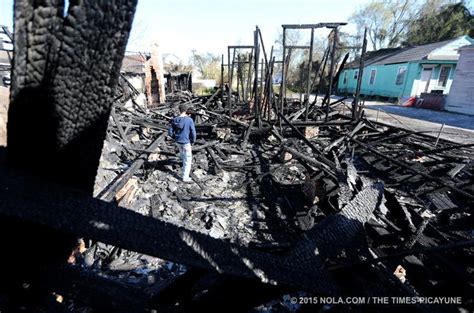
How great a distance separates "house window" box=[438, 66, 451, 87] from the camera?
2234 centimetres

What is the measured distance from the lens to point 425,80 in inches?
904

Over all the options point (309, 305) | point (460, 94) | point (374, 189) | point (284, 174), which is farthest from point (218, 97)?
point (460, 94)

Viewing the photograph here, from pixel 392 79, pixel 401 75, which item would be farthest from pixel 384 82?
pixel 401 75

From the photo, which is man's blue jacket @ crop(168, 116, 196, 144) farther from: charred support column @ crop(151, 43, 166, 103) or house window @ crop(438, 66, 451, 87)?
house window @ crop(438, 66, 451, 87)

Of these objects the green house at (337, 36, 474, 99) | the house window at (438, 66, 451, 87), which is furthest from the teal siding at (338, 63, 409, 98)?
the house window at (438, 66, 451, 87)

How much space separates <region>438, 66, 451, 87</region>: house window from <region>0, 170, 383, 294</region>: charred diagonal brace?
96.1 feet

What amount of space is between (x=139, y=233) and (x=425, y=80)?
29.3 meters

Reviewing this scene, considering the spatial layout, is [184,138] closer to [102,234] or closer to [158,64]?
[102,234]

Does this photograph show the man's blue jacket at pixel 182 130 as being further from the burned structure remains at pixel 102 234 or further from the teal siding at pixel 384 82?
the teal siding at pixel 384 82

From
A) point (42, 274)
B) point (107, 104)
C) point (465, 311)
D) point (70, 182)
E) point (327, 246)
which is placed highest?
point (107, 104)

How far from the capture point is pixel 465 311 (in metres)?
1.48

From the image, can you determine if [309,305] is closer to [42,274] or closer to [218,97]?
[42,274]

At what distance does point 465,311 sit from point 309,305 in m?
1.00

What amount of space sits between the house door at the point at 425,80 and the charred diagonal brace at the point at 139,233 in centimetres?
2839
